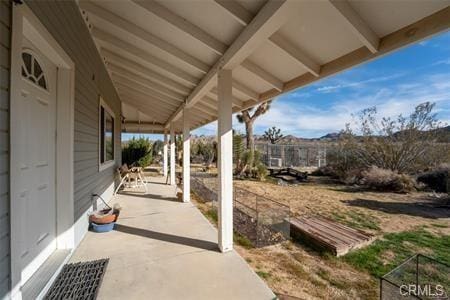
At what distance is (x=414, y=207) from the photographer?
262 inches

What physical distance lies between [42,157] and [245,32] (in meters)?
2.45

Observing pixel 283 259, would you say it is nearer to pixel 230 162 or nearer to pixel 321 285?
pixel 321 285

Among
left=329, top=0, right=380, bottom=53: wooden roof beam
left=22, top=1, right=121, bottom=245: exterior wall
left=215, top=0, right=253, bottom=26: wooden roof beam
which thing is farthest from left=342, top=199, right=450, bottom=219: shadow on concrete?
left=22, top=1, right=121, bottom=245: exterior wall

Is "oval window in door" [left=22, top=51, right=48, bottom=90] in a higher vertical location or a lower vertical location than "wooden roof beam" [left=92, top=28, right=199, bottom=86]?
lower

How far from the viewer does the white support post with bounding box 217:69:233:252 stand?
3.16 metres

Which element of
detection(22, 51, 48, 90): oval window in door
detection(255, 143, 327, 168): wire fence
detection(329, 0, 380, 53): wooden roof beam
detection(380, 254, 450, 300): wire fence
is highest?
detection(329, 0, 380, 53): wooden roof beam

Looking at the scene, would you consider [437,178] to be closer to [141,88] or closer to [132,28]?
[141,88]

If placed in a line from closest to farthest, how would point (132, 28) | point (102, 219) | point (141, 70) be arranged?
point (132, 28) < point (102, 219) < point (141, 70)

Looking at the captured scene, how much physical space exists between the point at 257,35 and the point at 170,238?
2958 mm

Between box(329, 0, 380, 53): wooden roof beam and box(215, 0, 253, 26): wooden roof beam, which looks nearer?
box(329, 0, 380, 53): wooden roof beam

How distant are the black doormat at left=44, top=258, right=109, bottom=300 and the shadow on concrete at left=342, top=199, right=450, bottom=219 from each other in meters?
A: 6.57

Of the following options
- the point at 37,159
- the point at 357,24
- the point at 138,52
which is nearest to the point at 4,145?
the point at 37,159

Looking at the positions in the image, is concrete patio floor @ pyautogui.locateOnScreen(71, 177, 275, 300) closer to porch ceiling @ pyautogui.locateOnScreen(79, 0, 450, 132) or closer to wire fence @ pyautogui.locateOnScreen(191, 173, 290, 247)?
wire fence @ pyautogui.locateOnScreen(191, 173, 290, 247)

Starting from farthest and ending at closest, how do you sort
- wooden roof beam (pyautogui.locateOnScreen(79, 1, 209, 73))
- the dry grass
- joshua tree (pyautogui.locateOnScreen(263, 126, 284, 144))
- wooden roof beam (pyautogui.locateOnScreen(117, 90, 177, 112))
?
joshua tree (pyautogui.locateOnScreen(263, 126, 284, 144)) → wooden roof beam (pyautogui.locateOnScreen(117, 90, 177, 112)) → wooden roof beam (pyautogui.locateOnScreen(79, 1, 209, 73)) → the dry grass
